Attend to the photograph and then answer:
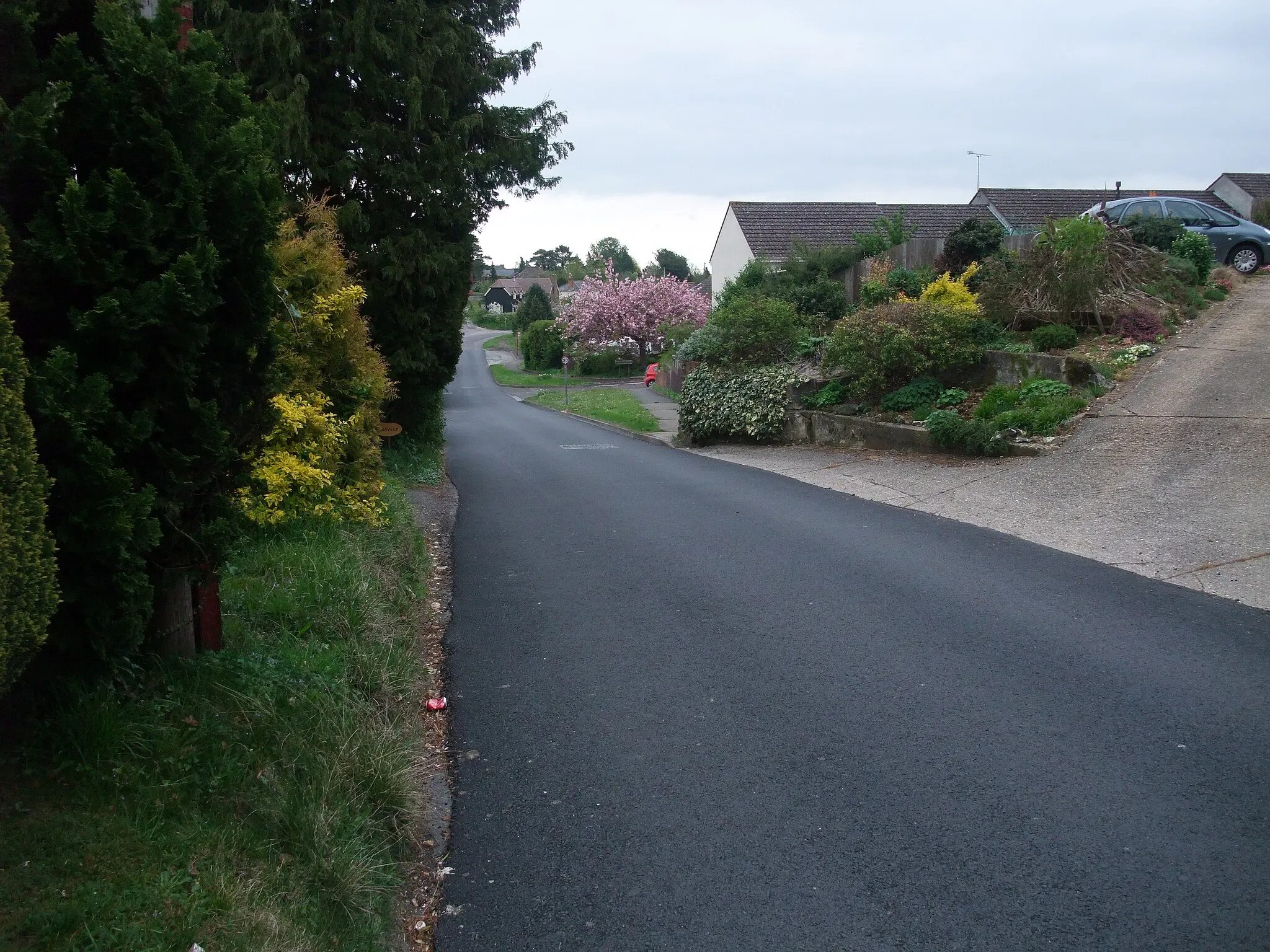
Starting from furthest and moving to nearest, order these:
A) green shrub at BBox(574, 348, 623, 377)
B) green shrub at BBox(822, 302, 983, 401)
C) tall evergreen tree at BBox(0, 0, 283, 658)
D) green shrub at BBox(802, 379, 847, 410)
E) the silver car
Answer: green shrub at BBox(574, 348, 623, 377) → the silver car → green shrub at BBox(802, 379, 847, 410) → green shrub at BBox(822, 302, 983, 401) → tall evergreen tree at BBox(0, 0, 283, 658)

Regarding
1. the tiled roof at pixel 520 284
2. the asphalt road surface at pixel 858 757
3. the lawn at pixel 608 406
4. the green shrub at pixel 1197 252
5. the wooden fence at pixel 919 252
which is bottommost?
the lawn at pixel 608 406

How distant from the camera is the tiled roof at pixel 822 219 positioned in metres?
39.3

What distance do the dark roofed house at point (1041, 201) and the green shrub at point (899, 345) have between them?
22.6m

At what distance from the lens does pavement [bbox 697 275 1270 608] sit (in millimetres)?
8758

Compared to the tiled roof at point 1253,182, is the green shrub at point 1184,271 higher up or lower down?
lower down

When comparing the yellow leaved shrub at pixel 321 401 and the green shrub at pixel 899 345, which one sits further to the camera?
the green shrub at pixel 899 345

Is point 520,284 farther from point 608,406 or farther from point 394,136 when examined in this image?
point 394,136

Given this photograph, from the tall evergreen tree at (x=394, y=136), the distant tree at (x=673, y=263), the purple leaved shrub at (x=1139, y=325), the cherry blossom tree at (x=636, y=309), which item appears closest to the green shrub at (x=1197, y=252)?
the purple leaved shrub at (x=1139, y=325)

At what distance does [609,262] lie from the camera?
204ft

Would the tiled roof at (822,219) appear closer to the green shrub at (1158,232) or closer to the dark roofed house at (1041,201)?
the dark roofed house at (1041,201)

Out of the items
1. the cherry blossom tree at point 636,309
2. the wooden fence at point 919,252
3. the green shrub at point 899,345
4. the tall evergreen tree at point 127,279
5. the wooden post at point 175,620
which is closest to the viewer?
the tall evergreen tree at point 127,279

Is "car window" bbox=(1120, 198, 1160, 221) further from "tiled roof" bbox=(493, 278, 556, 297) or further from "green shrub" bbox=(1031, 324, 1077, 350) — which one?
"tiled roof" bbox=(493, 278, 556, 297)

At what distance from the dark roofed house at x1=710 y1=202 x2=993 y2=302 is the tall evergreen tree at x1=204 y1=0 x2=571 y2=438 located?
2381cm

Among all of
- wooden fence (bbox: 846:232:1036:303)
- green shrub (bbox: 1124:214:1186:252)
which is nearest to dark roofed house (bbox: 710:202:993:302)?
wooden fence (bbox: 846:232:1036:303)
